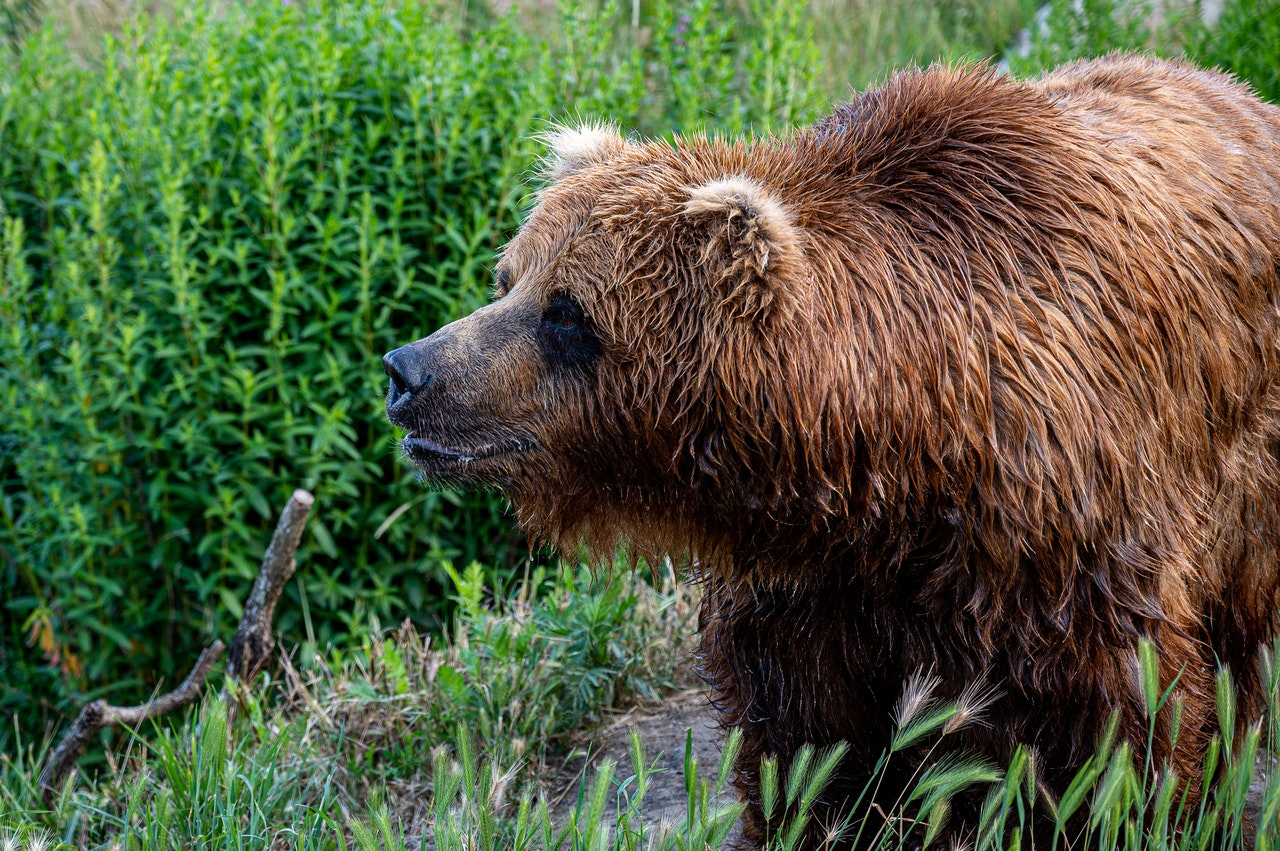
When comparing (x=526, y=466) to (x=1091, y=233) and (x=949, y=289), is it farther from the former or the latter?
(x=1091, y=233)

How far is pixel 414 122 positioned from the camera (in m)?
5.66

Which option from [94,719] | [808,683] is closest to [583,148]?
[808,683]

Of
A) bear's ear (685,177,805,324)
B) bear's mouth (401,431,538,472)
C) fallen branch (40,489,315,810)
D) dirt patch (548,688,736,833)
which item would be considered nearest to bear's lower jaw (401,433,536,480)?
bear's mouth (401,431,538,472)

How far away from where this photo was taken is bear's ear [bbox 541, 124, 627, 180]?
321 centimetres

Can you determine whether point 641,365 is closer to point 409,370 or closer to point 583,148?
point 409,370

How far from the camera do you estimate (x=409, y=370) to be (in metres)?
2.91

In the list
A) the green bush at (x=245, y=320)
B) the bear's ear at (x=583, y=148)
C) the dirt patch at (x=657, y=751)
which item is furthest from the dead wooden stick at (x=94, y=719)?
the bear's ear at (x=583, y=148)

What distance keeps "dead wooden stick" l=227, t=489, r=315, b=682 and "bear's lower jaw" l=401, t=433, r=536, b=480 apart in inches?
57.3

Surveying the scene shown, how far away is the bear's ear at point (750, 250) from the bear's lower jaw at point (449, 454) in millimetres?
605

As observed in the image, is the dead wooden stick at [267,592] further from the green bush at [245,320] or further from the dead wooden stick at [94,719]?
the green bush at [245,320]

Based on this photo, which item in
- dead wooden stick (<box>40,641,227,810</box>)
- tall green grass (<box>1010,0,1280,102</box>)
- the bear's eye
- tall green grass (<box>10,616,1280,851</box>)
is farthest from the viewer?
tall green grass (<box>1010,0,1280,102</box>)

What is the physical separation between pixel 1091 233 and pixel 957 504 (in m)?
0.67

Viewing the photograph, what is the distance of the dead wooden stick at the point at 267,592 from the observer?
4.41 meters

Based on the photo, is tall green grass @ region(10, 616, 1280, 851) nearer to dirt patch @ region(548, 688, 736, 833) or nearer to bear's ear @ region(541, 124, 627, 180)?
dirt patch @ region(548, 688, 736, 833)
